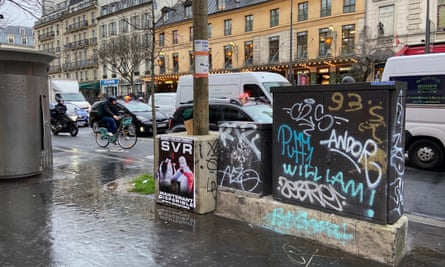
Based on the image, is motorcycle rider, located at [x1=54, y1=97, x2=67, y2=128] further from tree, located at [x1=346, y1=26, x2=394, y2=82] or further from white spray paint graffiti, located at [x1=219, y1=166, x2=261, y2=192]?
tree, located at [x1=346, y1=26, x2=394, y2=82]

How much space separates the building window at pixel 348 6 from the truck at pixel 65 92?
22386mm

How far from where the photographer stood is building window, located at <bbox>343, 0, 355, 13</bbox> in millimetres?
32312

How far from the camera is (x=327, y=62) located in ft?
110

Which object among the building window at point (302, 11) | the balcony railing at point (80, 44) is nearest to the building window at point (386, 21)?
the building window at point (302, 11)

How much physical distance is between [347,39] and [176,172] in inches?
1222

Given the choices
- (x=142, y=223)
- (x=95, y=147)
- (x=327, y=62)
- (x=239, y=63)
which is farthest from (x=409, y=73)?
(x=239, y=63)

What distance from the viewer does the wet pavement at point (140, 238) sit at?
3.75 metres

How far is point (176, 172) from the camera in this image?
5223mm

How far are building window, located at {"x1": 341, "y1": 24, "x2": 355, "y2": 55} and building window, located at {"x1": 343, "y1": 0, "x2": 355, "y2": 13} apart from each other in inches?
50.7

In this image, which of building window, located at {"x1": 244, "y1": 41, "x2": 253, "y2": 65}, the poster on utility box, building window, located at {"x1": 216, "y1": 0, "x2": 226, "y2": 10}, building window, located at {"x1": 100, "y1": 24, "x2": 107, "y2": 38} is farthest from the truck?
building window, located at {"x1": 100, "y1": 24, "x2": 107, "y2": 38}

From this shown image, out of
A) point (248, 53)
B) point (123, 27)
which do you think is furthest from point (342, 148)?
point (123, 27)

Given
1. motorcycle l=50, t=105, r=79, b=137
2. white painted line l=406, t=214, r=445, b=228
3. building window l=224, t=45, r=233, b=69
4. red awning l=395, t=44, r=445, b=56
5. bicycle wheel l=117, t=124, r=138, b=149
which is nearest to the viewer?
white painted line l=406, t=214, r=445, b=228

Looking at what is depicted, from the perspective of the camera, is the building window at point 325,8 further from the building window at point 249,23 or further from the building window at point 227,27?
the building window at point 227,27

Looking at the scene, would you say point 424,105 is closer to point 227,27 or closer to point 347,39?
point 347,39
